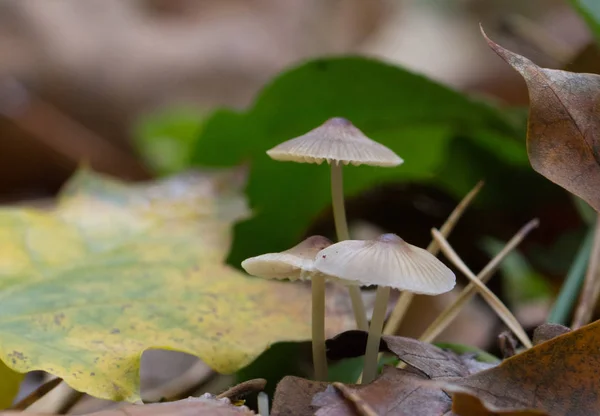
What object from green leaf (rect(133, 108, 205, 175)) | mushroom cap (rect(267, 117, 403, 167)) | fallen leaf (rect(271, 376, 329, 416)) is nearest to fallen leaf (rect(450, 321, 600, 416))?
fallen leaf (rect(271, 376, 329, 416))

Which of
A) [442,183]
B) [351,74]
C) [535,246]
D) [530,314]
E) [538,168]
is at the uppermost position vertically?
[351,74]

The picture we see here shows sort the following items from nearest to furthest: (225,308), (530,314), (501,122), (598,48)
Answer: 1. (225,308)
2. (598,48)
3. (501,122)
4. (530,314)

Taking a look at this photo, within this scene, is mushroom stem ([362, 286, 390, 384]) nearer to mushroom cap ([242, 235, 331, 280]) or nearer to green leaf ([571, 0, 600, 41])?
mushroom cap ([242, 235, 331, 280])

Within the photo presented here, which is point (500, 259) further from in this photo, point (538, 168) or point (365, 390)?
point (365, 390)

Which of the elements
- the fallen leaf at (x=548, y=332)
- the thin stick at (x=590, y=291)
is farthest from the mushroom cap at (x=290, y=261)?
the thin stick at (x=590, y=291)

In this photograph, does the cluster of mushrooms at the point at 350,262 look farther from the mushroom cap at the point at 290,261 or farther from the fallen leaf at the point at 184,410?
the fallen leaf at the point at 184,410

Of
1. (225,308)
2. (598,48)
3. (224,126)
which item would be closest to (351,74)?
(224,126)
